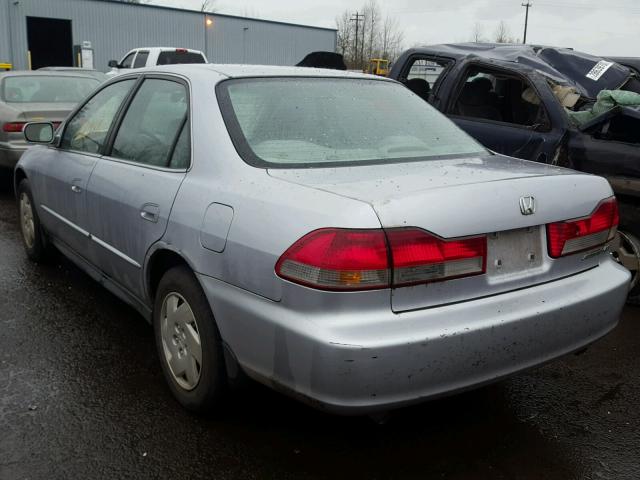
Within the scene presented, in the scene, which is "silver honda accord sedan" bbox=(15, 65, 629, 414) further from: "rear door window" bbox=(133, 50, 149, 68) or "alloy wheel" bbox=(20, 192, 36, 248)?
"rear door window" bbox=(133, 50, 149, 68)

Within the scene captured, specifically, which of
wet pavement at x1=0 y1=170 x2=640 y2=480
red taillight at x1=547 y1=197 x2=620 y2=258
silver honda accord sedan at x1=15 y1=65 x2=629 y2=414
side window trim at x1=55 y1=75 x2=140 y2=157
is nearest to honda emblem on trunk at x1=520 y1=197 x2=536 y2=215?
silver honda accord sedan at x1=15 y1=65 x2=629 y2=414

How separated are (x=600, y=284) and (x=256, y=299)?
1.50 metres

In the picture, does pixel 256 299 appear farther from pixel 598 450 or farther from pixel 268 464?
pixel 598 450

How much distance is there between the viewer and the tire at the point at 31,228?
498 cm

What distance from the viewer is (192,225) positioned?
2.71m

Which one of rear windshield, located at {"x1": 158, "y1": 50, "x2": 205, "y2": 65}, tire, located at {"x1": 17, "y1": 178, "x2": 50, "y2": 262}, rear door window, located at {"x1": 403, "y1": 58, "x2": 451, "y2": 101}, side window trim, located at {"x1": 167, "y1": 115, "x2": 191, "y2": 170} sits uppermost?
rear windshield, located at {"x1": 158, "y1": 50, "x2": 205, "y2": 65}

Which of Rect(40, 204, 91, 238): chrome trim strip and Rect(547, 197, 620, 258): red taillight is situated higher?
Rect(547, 197, 620, 258): red taillight

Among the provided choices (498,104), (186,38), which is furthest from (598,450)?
(186,38)

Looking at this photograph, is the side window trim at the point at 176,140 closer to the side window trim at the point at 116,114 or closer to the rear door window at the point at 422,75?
the side window trim at the point at 116,114

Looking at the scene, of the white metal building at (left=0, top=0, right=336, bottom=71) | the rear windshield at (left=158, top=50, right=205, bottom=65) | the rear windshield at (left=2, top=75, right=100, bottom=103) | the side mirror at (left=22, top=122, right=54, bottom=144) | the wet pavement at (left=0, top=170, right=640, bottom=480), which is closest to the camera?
the wet pavement at (left=0, top=170, right=640, bottom=480)

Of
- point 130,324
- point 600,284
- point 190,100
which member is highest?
point 190,100

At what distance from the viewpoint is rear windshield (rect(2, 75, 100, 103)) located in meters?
8.57

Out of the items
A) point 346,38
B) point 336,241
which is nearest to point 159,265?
point 336,241

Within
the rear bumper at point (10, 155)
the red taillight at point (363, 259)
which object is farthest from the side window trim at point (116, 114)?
the rear bumper at point (10, 155)
